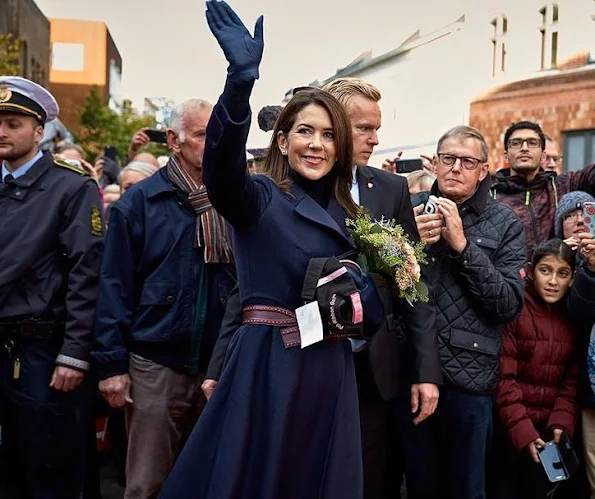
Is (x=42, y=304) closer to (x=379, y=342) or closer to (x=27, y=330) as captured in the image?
(x=27, y=330)

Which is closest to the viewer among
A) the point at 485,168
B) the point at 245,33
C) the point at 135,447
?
the point at 245,33

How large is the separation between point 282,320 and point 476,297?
1445mm

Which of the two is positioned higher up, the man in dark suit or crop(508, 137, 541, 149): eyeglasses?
crop(508, 137, 541, 149): eyeglasses

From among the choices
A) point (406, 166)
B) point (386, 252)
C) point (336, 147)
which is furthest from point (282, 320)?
point (406, 166)

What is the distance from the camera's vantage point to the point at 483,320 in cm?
428

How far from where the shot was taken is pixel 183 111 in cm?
433

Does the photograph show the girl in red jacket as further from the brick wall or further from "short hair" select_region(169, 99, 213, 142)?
the brick wall

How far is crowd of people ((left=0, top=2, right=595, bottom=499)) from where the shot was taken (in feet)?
10.1

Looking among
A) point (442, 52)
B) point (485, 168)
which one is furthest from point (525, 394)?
point (442, 52)

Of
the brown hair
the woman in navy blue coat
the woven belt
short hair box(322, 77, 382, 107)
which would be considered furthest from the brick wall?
the woven belt

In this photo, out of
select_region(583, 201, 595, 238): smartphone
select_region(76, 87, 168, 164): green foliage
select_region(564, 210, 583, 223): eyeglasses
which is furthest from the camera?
select_region(76, 87, 168, 164): green foliage

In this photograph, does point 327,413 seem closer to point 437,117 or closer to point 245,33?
point 245,33

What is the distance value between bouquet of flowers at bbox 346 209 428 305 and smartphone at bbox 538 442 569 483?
1.76 metres

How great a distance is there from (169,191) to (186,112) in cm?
45
